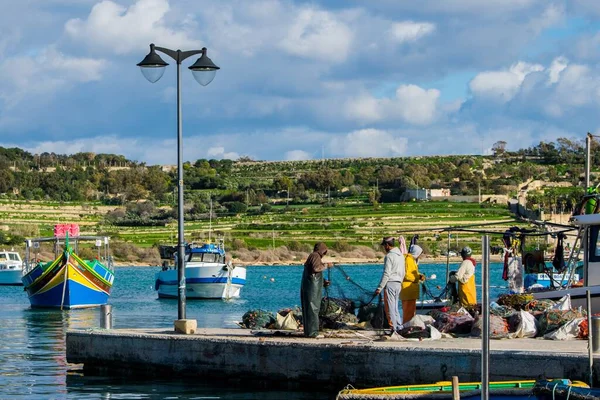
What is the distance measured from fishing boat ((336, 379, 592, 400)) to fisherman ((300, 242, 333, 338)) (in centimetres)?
386

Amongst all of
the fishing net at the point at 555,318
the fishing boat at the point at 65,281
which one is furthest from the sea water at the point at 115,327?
the fishing net at the point at 555,318

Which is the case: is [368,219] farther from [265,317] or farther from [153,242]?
[265,317]

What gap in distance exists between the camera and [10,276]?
75625 millimetres

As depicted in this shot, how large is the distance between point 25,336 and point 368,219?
104962mm

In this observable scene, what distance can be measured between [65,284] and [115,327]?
1216 centimetres

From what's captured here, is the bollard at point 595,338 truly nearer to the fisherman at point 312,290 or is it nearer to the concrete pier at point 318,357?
the concrete pier at point 318,357

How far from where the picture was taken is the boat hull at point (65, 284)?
44.8m

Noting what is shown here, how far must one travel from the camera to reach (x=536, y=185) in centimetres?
16388

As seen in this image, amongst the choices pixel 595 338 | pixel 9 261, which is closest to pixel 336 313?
pixel 595 338

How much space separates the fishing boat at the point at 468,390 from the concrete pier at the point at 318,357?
104cm

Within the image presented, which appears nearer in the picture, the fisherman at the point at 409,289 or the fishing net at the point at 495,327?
the fishing net at the point at 495,327

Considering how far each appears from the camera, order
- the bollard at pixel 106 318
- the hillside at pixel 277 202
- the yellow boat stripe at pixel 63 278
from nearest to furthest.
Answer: the bollard at pixel 106 318
the yellow boat stripe at pixel 63 278
the hillside at pixel 277 202

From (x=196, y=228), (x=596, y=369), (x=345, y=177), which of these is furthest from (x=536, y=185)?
(x=596, y=369)

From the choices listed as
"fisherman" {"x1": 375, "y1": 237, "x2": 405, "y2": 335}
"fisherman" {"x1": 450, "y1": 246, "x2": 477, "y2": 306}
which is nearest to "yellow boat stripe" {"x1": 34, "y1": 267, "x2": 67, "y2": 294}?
"fisherman" {"x1": 450, "y1": 246, "x2": 477, "y2": 306}
